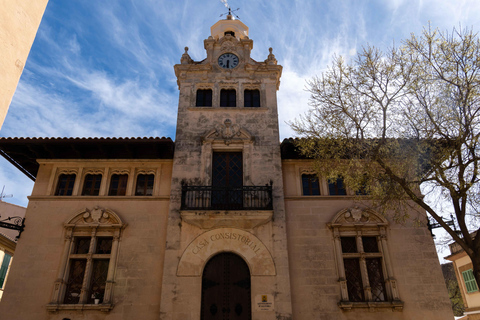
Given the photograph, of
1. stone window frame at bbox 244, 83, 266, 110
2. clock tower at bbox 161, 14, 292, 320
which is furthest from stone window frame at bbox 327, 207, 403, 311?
stone window frame at bbox 244, 83, 266, 110

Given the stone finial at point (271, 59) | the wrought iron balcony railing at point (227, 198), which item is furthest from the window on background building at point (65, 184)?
the stone finial at point (271, 59)

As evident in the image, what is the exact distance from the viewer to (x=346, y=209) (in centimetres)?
1422

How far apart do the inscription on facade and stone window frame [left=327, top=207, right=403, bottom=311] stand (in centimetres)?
314

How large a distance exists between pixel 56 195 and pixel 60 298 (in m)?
4.21

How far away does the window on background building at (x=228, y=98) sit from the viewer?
16.5 meters

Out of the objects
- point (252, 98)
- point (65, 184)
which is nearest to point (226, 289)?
point (65, 184)

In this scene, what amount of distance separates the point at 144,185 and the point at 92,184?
2214 millimetres

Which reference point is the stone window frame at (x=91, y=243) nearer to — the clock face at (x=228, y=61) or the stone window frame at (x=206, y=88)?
the stone window frame at (x=206, y=88)

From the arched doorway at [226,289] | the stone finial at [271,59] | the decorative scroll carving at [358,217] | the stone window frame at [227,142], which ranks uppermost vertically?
the stone finial at [271,59]

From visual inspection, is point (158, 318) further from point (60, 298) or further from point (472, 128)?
point (472, 128)

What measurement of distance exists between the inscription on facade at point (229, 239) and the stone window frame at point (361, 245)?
3.14 meters

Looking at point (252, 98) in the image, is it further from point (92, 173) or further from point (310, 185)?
point (92, 173)

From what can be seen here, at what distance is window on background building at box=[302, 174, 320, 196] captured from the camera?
49.1ft

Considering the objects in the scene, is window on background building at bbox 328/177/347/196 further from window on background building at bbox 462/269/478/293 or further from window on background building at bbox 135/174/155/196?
window on background building at bbox 462/269/478/293
